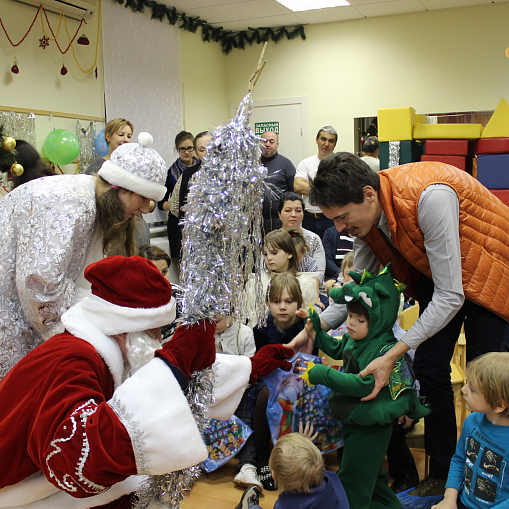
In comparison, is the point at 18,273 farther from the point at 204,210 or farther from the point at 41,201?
the point at 204,210

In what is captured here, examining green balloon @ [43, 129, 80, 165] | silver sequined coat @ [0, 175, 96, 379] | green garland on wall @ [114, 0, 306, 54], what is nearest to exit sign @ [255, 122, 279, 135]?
green garland on wall @ [114, 0, 306, 54]

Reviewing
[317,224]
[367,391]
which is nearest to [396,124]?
[317,224]

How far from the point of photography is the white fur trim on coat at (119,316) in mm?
1201

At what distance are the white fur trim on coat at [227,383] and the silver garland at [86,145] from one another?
3561 millimetres

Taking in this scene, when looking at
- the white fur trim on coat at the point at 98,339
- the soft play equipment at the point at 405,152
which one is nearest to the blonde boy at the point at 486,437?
the white fur trim on coat at the point at 98,339

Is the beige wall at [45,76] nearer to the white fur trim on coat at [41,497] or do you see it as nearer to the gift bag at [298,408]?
the gift bag at [298,408]

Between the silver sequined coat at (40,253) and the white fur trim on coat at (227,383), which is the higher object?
the silver sequined coat at (40,253)

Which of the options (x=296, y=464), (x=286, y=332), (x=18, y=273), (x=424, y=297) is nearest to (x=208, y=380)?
(x=296, y=464)

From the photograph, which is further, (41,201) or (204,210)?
(41,201)

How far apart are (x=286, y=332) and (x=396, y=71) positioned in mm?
4809

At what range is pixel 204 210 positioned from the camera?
1.18m

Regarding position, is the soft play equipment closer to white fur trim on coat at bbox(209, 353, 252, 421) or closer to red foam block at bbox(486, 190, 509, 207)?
red foam block at bbox(486, 190, 509, 207)

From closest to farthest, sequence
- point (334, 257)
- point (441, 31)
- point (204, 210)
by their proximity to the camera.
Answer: point (204, 210)
point (334, 257)
point (441, 31)

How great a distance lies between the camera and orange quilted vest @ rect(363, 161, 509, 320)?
5.65 feet
